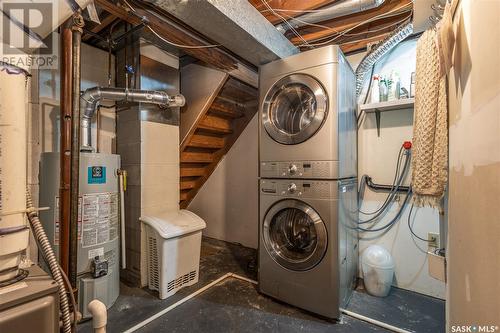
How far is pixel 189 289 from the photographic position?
84.7 inches

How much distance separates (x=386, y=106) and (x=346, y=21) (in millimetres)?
826

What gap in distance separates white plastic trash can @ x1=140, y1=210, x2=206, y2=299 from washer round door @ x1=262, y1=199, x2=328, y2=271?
0.71 m

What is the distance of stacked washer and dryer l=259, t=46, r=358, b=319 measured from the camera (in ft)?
5.64

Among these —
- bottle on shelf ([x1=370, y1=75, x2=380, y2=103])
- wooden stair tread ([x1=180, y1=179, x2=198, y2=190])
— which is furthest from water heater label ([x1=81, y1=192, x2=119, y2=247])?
bottle on shelf ([x1=370, y1=75, x2=380, y2=103])

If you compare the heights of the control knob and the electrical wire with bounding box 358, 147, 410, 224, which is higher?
the control knob

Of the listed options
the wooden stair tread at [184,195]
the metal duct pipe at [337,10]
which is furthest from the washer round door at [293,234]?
the wooden stair tread at [184,195]

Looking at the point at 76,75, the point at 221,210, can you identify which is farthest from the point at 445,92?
the point at 221,210

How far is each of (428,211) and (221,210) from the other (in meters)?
2.52

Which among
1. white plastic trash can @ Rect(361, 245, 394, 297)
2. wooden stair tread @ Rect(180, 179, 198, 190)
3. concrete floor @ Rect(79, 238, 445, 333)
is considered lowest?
concrete floor @ Rect(79, 238, 445, 333)

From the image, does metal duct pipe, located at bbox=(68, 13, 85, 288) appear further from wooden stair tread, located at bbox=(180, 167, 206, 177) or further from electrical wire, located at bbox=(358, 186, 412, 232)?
electrical wire, located at bbox=(358, 186, 412, 232)

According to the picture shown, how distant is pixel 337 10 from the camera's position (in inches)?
69.6

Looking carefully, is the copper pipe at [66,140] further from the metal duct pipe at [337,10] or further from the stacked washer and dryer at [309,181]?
the metal duct pipe at [337,10]

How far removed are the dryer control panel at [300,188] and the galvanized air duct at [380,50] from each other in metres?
1.12

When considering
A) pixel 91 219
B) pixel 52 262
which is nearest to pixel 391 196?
pixel 52 262
